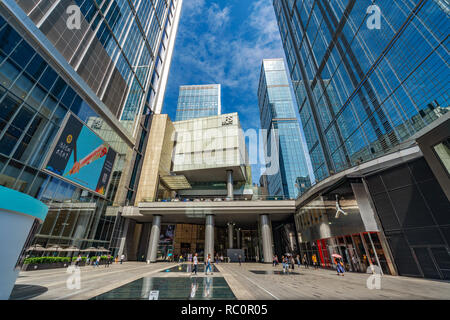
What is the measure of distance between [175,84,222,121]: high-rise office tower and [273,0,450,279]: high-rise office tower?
6279 cm

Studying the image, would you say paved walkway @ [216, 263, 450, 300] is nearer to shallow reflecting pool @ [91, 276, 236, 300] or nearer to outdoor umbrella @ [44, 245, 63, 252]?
shallow reflecting pool @ [91, 276, 236, 300]

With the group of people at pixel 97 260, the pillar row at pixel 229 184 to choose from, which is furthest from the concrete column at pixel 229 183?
the group of people at pixel 97 260

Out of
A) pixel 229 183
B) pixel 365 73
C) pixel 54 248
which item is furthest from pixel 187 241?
pixel 365 73

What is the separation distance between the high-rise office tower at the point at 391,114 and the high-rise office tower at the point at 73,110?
30390 mm

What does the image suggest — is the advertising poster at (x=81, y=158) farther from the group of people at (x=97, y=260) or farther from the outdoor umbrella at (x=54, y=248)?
the group of people at (x=97, y=260)

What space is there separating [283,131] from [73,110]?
99134mm

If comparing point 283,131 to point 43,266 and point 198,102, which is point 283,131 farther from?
point 43,266

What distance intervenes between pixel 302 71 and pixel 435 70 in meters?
37.2

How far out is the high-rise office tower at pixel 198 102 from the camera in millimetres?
97000

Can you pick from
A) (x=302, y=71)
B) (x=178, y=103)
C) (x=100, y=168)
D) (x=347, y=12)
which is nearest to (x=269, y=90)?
(x=178, y=103)

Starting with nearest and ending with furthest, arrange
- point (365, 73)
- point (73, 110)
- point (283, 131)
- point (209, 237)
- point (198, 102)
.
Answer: point (73, 110) → point (365, 73) → point (209, 237) → point (198, 102) → point (283, 131)

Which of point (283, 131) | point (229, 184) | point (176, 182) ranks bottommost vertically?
point (229, 184)

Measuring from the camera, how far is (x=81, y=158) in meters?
22.8

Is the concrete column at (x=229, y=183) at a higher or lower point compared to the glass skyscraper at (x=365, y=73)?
lower
